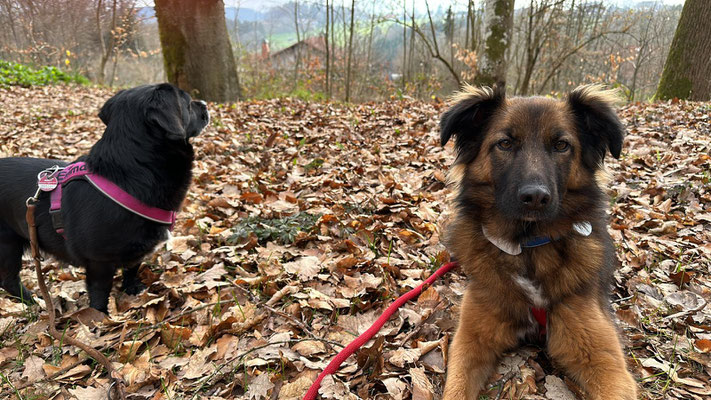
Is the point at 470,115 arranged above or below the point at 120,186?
above

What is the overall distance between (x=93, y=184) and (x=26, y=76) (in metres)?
18.9

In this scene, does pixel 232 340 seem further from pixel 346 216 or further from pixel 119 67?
pixel 119 67

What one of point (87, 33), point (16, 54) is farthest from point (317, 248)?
point (87, 33)

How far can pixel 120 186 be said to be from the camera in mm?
3076

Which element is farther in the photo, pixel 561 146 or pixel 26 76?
pixel 26 76

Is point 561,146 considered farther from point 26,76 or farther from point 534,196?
point 26,76

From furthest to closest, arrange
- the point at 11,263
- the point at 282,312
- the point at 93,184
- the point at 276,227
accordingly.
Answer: the point at 276,227
the point at 11,263
the point at 93,184
the point at 282,312

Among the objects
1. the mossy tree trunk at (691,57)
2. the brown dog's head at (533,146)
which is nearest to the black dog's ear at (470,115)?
the brown dog's head at (533,146)

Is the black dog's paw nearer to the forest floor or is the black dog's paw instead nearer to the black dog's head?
the forest floor

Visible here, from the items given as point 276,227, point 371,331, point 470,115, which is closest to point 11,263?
point 276,227

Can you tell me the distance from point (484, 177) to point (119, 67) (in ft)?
129

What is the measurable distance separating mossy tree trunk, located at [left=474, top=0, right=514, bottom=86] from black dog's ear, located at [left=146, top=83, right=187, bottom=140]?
8.67 m

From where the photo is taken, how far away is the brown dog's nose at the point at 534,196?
2.26 meters

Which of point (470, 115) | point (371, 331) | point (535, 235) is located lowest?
point (371, 331)
